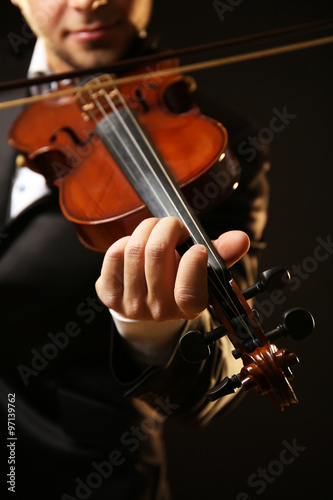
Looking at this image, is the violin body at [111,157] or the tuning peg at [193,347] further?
the violin body at [111,157]

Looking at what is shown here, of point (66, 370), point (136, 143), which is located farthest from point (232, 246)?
point (66, 370)

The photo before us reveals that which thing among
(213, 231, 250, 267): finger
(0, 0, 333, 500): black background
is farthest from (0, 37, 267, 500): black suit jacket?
(213, 231, 250, 267): finger

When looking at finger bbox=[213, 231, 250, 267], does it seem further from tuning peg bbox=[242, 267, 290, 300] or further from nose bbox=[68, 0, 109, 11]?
nose bbox=[68, 0, 109, 11]

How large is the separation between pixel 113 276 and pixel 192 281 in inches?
3.7

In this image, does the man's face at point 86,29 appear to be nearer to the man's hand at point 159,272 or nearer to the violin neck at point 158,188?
the violin neck at point 158,188

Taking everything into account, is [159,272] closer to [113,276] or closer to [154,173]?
[113,276]

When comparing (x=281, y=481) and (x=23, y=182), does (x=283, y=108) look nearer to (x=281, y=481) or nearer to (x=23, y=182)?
(x=23, y=182)

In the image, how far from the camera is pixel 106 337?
0.86 m

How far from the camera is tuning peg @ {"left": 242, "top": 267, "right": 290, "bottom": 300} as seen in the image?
510 mm

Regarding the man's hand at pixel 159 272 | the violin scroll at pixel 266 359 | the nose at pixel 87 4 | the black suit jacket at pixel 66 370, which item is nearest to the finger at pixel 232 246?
the man's hand at pixel 159 272

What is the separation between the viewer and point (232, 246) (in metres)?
0.57

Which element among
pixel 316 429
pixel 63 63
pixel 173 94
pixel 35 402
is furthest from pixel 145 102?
pixel 316 429

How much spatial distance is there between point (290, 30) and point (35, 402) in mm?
724

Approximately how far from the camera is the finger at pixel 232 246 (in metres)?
0.57
